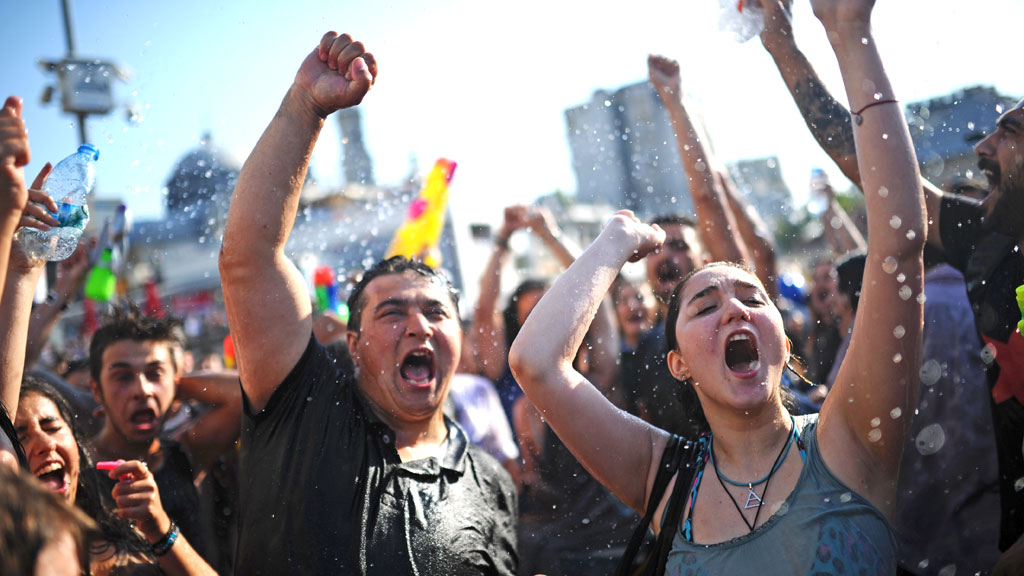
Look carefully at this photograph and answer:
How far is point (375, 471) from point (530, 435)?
1.63 m

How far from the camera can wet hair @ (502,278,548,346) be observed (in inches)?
186

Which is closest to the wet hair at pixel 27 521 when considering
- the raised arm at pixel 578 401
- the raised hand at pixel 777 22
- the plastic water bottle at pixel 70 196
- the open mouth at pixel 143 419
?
the raised arm at pixel 578 401

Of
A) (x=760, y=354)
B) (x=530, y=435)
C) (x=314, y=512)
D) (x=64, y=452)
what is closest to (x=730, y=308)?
(x=760, y=354)

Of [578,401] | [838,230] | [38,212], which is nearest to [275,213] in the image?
[38,212]

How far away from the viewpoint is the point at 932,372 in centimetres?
314

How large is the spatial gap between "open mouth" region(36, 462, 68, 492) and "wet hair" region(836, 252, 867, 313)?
10.4 ft

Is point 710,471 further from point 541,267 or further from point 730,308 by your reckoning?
point 541,267

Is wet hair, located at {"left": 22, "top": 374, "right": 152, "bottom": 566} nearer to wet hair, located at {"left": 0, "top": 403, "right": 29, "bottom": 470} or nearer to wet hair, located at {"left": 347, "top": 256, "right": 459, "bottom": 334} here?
wet hair, located at {"left": 0, "top": 403, "right": 29, "bottom": 470}

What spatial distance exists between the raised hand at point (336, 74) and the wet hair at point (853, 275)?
7.60ft

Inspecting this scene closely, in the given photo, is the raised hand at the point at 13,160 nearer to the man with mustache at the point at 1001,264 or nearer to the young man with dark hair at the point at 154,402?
the young man with dark hair at the point at 154,402

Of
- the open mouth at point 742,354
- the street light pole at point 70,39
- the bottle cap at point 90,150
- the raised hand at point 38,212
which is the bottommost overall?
the open mouth at point 742,354

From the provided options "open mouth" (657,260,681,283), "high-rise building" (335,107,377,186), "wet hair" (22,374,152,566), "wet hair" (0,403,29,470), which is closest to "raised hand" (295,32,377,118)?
"wet hair" (0,403,29,470)

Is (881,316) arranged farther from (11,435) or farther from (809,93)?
(11,435)

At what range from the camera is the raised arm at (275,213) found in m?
2.38
